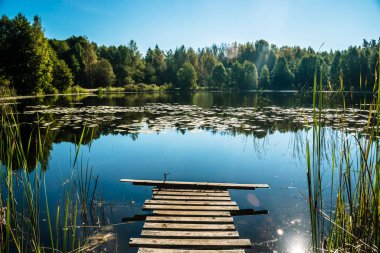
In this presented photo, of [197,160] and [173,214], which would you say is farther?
[197,160]

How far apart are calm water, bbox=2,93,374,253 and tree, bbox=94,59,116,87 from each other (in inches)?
1369

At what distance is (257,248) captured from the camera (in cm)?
399

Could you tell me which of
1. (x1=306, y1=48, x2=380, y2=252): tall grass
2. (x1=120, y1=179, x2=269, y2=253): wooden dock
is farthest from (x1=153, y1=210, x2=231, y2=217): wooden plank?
(x1=306, y1=48, x2=380, y2=252): tall grass

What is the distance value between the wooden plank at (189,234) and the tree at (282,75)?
204 ft

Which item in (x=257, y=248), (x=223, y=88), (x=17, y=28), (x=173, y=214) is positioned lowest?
(x=257, y=248)

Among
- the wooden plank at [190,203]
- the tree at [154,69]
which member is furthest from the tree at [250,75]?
the wooden plank at [190,203]

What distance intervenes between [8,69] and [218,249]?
3331cm

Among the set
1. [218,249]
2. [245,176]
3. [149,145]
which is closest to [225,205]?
[218,249]

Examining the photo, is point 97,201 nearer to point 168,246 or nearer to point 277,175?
point 168,246

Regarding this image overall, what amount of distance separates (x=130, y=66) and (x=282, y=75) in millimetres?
34356

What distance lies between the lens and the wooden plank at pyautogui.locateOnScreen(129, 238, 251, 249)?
365 cm

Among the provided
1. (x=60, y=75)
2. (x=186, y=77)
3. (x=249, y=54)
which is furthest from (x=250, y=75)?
(x=60, y=75)

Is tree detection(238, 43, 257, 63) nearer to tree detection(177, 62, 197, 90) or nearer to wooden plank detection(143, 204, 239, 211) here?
tree detection(177, 62, 197, 90)

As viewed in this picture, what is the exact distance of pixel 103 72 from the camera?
48844 millimetres
